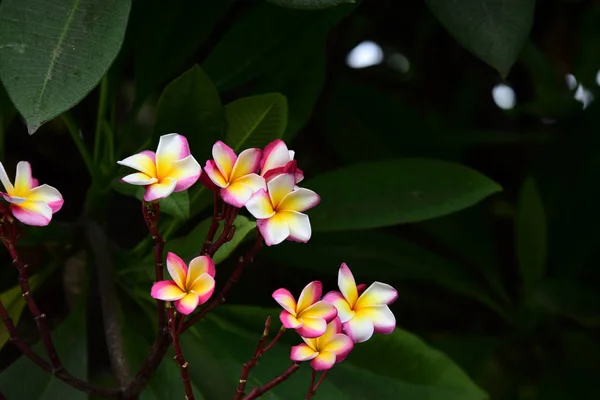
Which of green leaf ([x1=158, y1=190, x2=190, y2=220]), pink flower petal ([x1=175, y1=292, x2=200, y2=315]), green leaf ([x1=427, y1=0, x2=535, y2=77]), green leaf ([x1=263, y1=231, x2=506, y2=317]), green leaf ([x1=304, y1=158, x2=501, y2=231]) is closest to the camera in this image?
pink flower petal ([x1=175, y1=292, x2=200, y2=315])

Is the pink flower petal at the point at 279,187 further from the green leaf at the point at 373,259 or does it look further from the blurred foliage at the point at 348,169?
the green leaf at the point at 373,259

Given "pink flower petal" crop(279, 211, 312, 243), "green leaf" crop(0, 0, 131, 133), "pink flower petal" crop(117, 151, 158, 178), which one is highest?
"green leaf" crop(0, 0, 131, 133)

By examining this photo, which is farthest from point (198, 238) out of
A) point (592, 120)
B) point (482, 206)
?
point (592, 120)

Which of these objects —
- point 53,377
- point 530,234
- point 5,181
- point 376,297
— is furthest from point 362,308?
point 530,234

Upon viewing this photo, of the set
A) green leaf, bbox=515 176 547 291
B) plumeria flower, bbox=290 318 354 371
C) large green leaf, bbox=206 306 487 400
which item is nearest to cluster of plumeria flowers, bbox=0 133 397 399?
plumeria flower, bbox=290 318 354 371

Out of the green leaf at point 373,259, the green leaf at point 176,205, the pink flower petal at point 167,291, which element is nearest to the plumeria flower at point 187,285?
the pink flower petal at point 167,291

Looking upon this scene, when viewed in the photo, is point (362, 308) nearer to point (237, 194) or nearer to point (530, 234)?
point (237, 194)

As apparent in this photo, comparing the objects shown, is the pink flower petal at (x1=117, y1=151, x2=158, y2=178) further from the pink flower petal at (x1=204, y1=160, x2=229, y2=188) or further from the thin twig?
the thin twig
